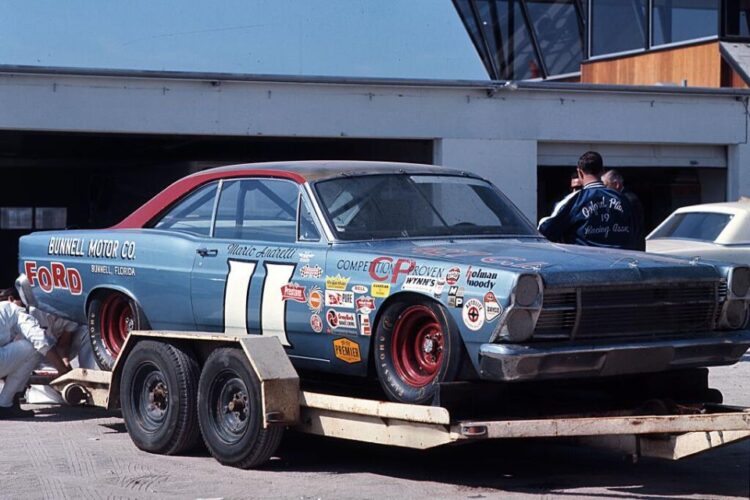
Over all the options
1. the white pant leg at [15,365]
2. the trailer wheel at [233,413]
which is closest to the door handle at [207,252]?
the trailer wheel at [233,413]

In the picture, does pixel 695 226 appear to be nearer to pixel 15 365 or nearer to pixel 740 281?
pixel 740 281

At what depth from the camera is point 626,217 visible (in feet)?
28.9

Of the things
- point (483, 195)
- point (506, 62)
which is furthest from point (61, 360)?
point (506, 62)

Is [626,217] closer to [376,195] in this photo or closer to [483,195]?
[483,195]

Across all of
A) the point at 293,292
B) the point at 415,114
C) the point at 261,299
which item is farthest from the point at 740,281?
the point at 415,114

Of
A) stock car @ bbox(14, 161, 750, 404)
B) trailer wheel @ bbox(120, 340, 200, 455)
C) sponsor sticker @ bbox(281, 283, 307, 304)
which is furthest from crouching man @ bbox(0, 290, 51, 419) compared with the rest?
sponsor sticker @ bbox(281, 283, 307, 304)

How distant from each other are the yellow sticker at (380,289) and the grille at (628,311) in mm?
859

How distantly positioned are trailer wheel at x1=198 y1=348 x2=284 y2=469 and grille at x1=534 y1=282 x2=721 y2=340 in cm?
177

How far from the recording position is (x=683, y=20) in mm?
23438

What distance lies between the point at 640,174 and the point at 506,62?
7.78m

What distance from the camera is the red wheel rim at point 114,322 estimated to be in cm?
902

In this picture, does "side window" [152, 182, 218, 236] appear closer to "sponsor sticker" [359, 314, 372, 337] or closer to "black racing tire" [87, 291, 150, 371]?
"black racing tire" [87, 291, 150, 371]

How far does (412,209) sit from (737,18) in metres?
16.2

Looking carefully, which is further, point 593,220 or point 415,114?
point 415,114
